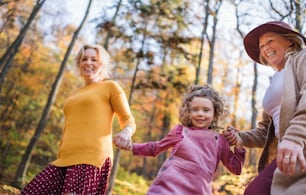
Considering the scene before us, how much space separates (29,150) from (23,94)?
5.37 m

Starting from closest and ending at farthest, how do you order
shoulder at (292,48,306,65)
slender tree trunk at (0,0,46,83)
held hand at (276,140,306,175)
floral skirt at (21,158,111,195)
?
held hand at (276,140,306,175)
shoulder at (292,48,306,65)
floral skirt at (21,158,111,195)
slender tree trunk at (0,0,46,83)

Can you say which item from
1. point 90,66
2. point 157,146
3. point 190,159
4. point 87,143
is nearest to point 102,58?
point 90,66

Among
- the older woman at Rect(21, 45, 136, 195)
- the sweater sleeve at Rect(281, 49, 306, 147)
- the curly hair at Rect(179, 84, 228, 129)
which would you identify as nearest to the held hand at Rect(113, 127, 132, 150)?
the older woman at Rect(21, 45, 136, 195)

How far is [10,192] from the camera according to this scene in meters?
7.89

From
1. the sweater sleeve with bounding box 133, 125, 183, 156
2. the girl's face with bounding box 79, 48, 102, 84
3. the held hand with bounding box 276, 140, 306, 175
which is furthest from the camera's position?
the girl's face with bounding box 79, 48, 102, 84

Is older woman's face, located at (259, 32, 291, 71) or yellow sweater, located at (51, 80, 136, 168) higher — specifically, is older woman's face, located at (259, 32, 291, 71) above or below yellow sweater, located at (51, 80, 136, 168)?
above

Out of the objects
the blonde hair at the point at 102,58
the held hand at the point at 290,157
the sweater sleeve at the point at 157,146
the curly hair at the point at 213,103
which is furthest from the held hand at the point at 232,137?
the blonde hair at the point at 102,58

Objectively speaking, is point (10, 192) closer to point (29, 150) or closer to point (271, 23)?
point (29, 150)

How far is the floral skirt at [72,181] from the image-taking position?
215 cm

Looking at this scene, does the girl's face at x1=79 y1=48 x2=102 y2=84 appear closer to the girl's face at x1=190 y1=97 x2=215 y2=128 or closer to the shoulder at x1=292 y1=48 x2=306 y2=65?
the girl's face at x1=190 y1=97 x2=215 y2=128

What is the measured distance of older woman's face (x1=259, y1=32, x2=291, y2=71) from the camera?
2020 millimetres

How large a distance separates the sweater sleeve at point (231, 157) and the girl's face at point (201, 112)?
0.15 m

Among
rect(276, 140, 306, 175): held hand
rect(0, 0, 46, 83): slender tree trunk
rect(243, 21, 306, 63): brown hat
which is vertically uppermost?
rect(0, 0, 46, 83): slender tree trunk

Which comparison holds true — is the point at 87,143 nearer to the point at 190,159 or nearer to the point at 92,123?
the point at 92,123
